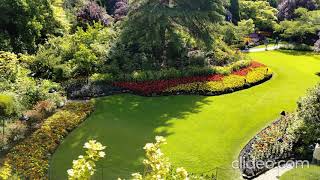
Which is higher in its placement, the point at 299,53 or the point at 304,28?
the point at 304,28

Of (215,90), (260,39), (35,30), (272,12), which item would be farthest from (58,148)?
(272,12)

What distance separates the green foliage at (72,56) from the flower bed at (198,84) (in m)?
2.53

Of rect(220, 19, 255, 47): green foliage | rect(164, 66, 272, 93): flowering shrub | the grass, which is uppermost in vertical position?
rect(220, 19, 255, 47): green foliage

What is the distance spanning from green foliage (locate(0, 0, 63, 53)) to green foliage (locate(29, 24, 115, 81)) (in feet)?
4.68

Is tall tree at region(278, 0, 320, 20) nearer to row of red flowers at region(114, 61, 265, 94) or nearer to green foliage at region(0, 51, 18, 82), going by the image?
row of red flowers at region(114, 61, 265, 94)

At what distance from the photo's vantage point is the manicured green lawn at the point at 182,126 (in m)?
18.2

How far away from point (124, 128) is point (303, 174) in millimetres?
8718

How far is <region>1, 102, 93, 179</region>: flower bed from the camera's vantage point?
16.8 meters

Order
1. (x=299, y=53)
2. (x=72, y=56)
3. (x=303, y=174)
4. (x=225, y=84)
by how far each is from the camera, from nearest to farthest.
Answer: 1. (x=303, y=174)
2. (x=225, y=84)
3. (x=72, y=56)
4. (x=299, y=53)

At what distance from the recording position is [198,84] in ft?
88.2

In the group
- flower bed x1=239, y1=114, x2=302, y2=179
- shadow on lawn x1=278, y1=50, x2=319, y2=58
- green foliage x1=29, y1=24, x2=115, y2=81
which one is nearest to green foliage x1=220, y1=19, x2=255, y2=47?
shadow on lawn x1=278, y1=50, x2=319, y2=58

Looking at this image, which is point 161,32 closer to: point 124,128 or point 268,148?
point 124,128

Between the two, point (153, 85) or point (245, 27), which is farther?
point (245, 27)

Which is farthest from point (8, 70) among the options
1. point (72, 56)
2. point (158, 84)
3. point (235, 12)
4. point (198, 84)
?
point (235, 12)
